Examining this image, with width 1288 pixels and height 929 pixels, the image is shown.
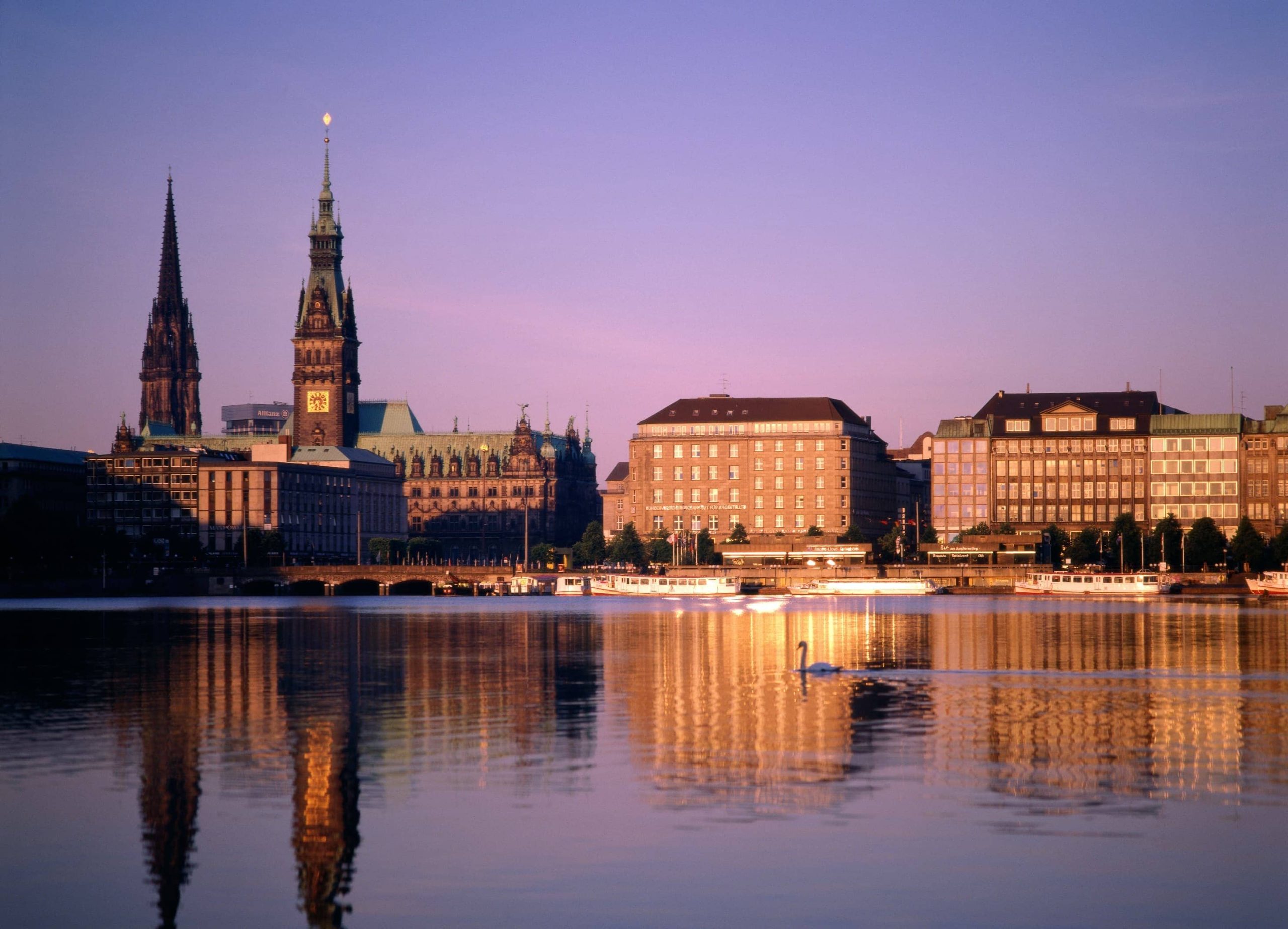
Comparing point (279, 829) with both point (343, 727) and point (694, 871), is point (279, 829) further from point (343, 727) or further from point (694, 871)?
point (343, 727)

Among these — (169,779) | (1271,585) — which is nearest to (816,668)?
(169,779)

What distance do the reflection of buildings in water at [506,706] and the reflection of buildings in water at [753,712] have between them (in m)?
1.54

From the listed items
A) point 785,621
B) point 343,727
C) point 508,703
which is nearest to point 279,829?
point 343,727

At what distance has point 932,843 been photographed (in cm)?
2980

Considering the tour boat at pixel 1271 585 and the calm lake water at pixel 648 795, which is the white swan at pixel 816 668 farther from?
the tour boat at pixel 1271 585

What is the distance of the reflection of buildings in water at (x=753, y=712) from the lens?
3597 centimetres

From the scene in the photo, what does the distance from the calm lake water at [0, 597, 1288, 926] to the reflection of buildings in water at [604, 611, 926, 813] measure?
188 millimetres

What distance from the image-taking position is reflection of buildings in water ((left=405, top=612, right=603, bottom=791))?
39.5 meters

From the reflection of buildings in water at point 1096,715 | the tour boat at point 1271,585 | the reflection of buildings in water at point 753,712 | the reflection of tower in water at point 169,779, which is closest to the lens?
the reflection of tower in water at point 169,779

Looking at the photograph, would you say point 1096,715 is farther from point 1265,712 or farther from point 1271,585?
point 1271,585

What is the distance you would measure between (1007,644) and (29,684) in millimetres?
44899

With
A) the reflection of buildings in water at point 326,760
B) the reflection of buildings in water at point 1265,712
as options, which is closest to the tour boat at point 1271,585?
the reflection of buildings in water at point 1265,712

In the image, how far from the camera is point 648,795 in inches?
1371

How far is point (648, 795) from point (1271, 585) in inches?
6624
